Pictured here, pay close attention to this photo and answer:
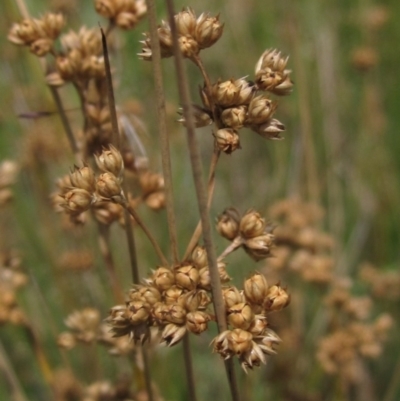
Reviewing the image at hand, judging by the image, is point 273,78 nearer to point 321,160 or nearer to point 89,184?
point 89,184

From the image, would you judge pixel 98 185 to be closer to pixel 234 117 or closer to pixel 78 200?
pixel 78 200

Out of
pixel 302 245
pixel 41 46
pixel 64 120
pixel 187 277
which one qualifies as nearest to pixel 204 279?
pixel 187 277

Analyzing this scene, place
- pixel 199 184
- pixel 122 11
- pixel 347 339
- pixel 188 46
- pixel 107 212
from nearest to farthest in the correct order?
pixel 199 184
pixel 188 46
pixel 107 212
pixel 122 11
pixel 347 339

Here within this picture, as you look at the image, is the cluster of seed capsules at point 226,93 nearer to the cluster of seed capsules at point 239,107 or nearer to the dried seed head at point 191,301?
the cluster of seed capsules at point 239,107

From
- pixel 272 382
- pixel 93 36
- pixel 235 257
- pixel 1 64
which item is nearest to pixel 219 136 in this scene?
pixel 93 36

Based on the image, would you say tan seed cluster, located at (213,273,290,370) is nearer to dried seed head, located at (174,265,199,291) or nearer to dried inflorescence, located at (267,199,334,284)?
dried seed head, located at (174,265,199,291)

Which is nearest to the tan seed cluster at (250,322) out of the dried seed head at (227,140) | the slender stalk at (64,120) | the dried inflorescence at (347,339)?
the dried seed head at (227,140)

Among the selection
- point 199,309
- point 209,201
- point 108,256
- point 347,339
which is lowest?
point 347,339

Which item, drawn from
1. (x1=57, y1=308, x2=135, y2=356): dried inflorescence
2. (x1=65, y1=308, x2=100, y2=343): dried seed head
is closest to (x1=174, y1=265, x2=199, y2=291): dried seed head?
(x1=57, y1=308, x2=135, y2=356): dried inflorescence
